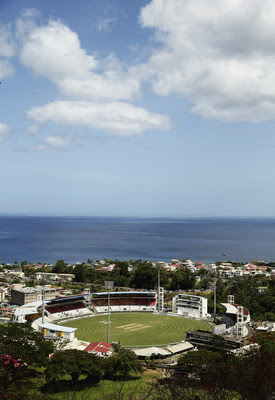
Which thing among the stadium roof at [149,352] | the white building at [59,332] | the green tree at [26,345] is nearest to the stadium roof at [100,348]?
the stadium roof at [149,352]

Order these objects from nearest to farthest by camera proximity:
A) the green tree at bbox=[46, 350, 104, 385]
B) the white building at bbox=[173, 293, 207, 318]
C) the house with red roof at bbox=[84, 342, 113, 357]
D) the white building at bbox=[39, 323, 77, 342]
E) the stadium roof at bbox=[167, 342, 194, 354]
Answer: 1. the green tree at bbox=[46, 350, 104, 385]
2. the house with red roof at bbox=[84, 342, 113, 357]
3. the stadium roof at bbox=[167, 342, 194, 354]
4. the white building at bbox=[39, 323, 77, 342]
5. the white building at bbox=[173, 293, 207, 318]

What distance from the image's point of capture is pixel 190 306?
175ft

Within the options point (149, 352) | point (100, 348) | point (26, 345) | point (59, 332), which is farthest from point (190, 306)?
point (26, 345)

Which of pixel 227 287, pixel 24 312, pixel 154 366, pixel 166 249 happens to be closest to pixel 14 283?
pixel 24 312

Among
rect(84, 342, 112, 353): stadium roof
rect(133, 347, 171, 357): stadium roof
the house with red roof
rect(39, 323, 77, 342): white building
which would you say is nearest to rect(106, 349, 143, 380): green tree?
the house with red roof

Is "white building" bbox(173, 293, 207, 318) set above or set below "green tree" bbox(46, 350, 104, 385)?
below

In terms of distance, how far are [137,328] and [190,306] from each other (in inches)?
441

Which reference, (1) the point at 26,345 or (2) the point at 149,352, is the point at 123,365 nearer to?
(2) the point at 149,352

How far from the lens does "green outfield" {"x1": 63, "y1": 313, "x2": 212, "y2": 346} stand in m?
40.3

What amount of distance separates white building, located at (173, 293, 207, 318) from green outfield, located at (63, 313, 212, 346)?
2110mm

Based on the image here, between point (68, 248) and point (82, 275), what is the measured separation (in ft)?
206

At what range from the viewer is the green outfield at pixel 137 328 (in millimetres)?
40312

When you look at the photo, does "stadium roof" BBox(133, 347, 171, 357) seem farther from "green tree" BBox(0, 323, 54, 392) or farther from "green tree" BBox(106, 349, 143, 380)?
"green tree" BBox(0, 323, 54, 392)

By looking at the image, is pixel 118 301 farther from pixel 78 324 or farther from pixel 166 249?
pixel 166 249
